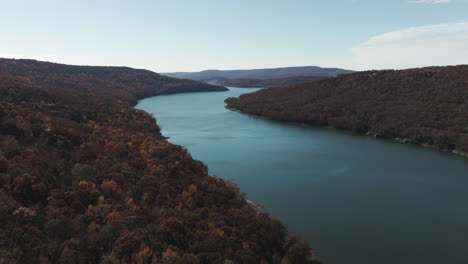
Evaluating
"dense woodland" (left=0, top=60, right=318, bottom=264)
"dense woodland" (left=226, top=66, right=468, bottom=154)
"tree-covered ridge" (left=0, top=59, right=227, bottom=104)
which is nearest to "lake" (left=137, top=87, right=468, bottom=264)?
"dense woodland" (left=0, top=60, right=318, bottom=264)

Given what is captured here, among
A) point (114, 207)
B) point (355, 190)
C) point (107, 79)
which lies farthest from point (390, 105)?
point (107, 79)

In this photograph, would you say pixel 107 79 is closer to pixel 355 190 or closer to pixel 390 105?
pixel 390 105

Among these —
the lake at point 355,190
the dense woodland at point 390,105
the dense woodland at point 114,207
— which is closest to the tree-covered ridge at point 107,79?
the dense woodland at point 390,105

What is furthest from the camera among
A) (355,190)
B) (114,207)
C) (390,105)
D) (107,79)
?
(107,79)

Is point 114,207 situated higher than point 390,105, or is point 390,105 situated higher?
point 390,105

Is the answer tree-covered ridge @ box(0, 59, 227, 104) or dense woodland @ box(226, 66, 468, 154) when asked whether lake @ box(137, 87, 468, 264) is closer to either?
dense woodland @ box(226, 66, 468, 154)

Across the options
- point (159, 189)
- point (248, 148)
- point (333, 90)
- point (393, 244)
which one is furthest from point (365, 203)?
point (333, 90)
